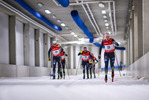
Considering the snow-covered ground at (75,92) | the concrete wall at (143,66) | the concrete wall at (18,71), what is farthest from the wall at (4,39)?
the snow-covered ground at (75,92)

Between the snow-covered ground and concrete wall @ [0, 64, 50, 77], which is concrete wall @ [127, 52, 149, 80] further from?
concrete wall @ [0, 64, 50, 77]

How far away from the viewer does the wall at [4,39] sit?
14922mm

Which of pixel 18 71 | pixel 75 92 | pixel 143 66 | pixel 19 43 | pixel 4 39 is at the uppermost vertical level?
pixel 4 39

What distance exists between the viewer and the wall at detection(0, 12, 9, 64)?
49.0ft

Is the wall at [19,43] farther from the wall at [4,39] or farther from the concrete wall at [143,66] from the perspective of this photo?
the concrete wall at [143,66]

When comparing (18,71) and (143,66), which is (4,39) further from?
(143,66)

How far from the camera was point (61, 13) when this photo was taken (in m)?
18.2

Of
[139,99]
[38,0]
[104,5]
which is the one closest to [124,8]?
[104,5]

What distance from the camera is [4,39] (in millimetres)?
15383

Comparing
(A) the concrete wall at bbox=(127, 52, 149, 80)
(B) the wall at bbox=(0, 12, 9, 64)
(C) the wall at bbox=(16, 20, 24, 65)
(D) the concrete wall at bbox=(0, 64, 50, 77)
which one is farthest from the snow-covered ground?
Answer: (C) the wall at bbox=(16, 20, 24, 65)

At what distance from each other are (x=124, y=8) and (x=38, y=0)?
6592 millimetres

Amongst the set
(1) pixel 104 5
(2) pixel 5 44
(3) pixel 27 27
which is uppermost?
(1) pixel 104 5

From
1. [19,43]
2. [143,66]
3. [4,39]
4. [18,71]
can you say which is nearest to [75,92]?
[143,66]

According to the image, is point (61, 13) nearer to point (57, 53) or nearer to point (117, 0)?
point (117, 0)
